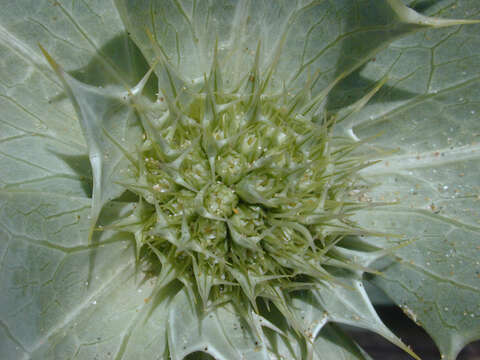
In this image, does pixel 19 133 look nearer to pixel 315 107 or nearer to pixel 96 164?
pixel 96 164

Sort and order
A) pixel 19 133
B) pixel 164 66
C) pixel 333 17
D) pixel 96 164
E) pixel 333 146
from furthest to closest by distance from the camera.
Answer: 1. pixel 333 146
2. pixel 333 17
3. pixel 19 133
4. pixel 164 66
5. pixel 96 164

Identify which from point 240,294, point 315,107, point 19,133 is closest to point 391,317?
point 240,294

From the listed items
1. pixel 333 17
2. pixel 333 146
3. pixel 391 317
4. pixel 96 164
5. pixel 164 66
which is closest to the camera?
pixel 96 164

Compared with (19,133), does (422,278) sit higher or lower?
lower

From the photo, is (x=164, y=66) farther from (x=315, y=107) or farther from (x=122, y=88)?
(x=315, y=107)

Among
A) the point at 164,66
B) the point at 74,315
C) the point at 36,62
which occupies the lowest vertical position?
the point at 74,315

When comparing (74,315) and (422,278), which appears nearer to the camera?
(74,315)
